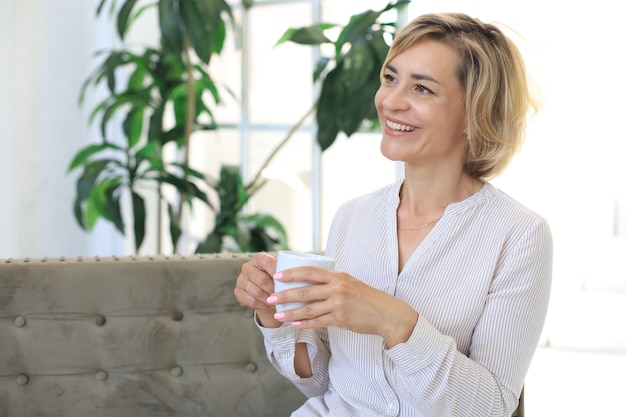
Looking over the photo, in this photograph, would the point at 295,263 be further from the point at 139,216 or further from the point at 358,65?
the point at 139,216

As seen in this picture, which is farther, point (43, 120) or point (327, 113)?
point (43, 120)

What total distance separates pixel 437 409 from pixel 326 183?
1958mm

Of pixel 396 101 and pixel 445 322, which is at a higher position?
pixel 396 101

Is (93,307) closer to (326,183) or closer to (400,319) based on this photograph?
(400,319)

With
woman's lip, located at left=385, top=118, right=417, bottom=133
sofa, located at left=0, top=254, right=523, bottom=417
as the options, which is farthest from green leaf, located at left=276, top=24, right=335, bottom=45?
woman's lip, located at left=385, top=118, right=417, bottom=133

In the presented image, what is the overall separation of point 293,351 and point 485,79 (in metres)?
0.61

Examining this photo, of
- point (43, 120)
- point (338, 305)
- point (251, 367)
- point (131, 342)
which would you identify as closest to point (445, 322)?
point (338, 305)

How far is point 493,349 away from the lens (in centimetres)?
131

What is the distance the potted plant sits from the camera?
252 centimetres

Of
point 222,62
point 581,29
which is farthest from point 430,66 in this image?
point 222,62

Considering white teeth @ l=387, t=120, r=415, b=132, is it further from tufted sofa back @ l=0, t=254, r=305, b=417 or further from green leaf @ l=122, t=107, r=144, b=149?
green leaf @ l=122, t=107, r=144, b=149

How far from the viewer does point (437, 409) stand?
1.29 m

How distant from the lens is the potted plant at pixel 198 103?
2521mm

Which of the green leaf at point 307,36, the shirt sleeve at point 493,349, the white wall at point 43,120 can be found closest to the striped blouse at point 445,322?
the shirt sleeve at point 493,349
